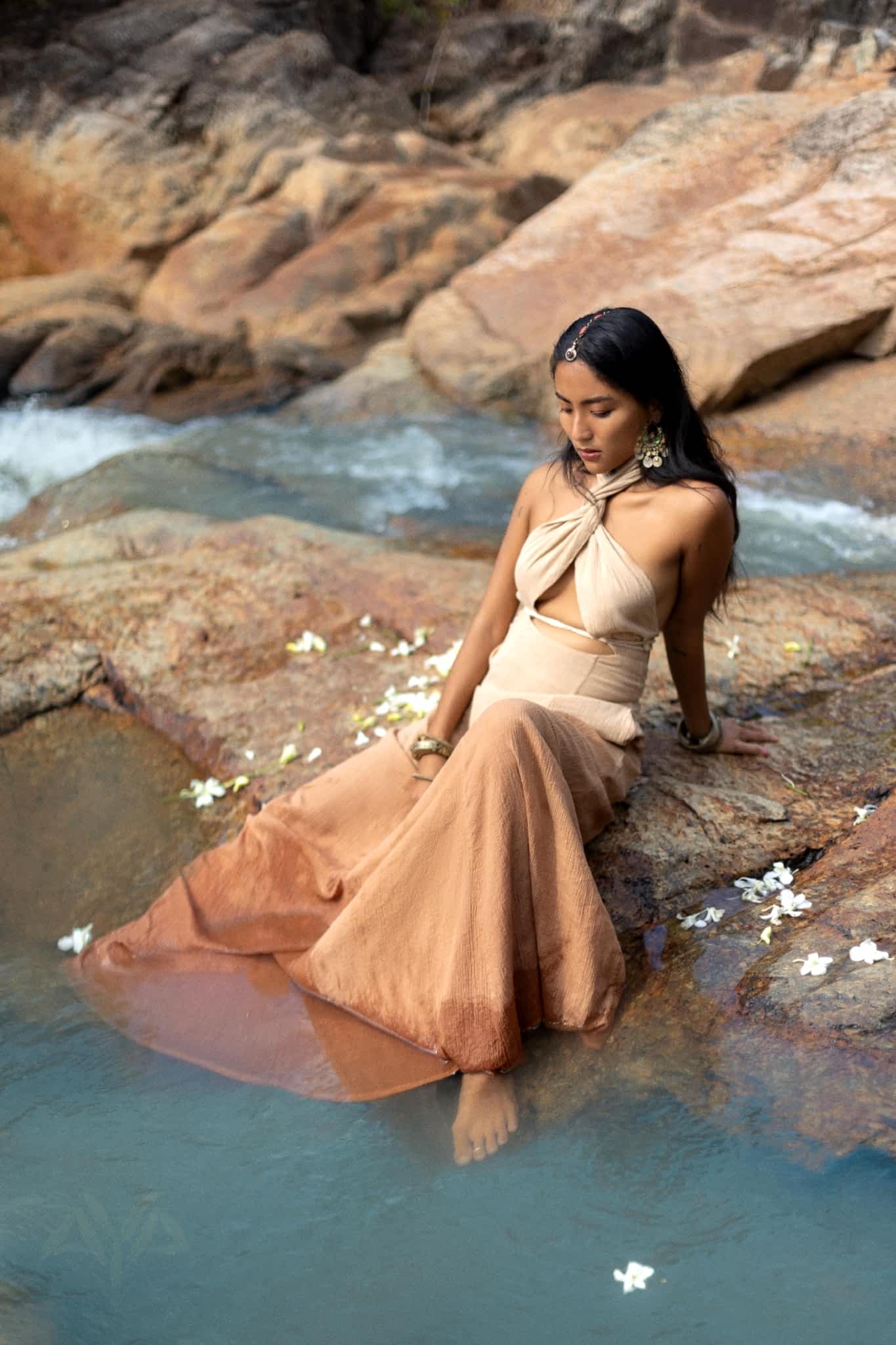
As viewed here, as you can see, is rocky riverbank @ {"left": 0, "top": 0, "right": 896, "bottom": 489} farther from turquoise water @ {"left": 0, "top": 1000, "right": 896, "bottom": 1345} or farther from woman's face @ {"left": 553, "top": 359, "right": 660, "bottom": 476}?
turquoise water @ {"left": 0, "top": 1000, "right": 896, "bottom": 1345}

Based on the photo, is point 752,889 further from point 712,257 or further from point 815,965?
point 712,257

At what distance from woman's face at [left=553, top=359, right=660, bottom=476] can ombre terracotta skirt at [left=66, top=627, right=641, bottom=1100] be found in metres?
0.50

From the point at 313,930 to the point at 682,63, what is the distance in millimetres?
12683

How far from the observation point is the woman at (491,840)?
2676 mm

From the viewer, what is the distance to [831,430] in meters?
7.23

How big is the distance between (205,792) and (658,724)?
1.47m

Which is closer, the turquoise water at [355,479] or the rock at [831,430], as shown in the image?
the turquoise water at [355,479]

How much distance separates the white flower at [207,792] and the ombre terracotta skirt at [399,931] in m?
0.63

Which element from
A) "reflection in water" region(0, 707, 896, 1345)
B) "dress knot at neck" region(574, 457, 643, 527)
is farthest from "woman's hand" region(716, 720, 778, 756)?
"dress knot at neck" region(574, 457, 643, 527)

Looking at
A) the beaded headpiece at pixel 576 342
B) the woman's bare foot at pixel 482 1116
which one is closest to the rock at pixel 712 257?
the beaded headpiece at pixel 576 342

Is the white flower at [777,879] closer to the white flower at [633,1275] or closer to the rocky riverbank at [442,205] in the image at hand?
the white flower at [633,1275]

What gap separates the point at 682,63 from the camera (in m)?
13.0

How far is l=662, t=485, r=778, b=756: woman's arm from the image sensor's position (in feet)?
9.66

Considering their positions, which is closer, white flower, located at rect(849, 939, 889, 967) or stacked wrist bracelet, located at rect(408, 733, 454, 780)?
white flower, located at rect(849, 939, 889, 967)
